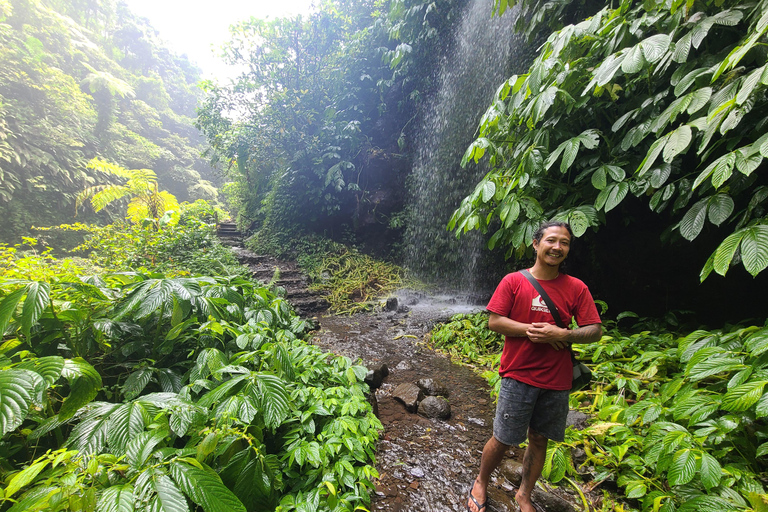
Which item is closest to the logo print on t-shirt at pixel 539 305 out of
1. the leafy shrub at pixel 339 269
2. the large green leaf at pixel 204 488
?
the large green leaf at pixel 204 488

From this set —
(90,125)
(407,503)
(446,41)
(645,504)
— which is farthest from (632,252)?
(90,125)

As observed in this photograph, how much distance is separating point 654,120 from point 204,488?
3.15 m

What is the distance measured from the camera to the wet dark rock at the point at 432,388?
2.91 metres

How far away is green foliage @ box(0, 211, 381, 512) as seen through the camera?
2.88 feet

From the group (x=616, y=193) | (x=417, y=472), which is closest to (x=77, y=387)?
(x=417, y=472)

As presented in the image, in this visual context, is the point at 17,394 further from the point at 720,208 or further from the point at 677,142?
the point at 720,208

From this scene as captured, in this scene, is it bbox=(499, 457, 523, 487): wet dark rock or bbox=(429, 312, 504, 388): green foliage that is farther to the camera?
bbox=(429, 312, 504, 388): green foliage

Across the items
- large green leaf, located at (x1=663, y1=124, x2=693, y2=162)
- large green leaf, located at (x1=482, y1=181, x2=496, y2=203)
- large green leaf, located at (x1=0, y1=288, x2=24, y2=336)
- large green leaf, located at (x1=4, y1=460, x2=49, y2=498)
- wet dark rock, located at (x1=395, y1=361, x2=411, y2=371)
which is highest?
large green leaf, located at (x1=663, y1=124, x2=693, y2=162)

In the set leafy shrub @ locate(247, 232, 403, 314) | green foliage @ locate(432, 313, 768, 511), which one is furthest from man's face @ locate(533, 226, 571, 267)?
leafy shrub @ locate(247, 232, 403, 314)

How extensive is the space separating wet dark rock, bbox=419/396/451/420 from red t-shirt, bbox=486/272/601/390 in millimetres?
1215

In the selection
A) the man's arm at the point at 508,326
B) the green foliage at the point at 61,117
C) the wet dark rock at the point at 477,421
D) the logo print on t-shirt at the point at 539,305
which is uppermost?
the green foliage at the point at 61,117

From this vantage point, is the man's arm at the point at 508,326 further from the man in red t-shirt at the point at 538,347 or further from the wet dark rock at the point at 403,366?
the wet dark rock at the point at 403,366

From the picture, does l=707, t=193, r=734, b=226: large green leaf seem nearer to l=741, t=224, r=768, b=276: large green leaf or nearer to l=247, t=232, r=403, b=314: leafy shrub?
l=741, t=224, r=768, b=276: large green leaf

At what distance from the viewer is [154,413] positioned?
1.16 metres
